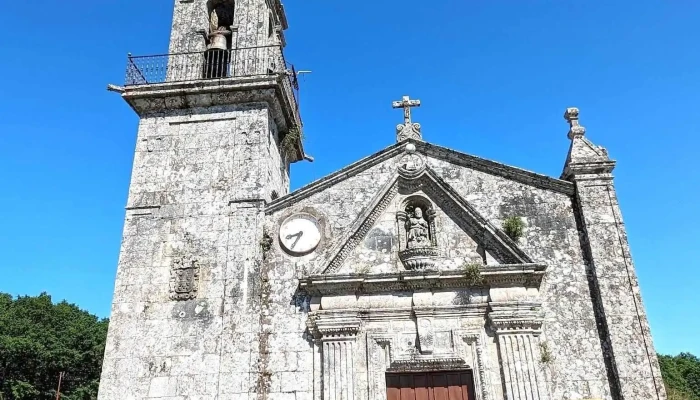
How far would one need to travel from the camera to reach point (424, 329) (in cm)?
957

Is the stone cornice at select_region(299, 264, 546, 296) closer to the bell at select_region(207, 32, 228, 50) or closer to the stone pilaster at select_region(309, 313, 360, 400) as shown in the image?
the stone pilaster at select_region(309, 313, 360, 400)

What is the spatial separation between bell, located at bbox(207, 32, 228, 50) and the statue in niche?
42 cm

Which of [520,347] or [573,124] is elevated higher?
[573,124]

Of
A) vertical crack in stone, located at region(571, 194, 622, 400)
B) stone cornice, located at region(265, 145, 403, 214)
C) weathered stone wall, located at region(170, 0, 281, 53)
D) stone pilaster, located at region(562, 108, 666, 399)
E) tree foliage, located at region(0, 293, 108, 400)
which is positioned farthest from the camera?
tree foliage, located at region(0, 293, 108, 400)

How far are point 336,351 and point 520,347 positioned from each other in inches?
121

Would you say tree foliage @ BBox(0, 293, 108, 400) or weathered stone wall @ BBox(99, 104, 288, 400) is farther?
tree foliage @ BBox(0, 293, 108, 400)

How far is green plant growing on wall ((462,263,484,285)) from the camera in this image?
9.72 metres

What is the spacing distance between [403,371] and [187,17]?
9241 millimetres

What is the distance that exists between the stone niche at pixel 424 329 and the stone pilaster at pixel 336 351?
0.02 m

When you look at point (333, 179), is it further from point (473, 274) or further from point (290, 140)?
point (473, 274)

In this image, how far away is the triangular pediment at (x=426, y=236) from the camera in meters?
10.1

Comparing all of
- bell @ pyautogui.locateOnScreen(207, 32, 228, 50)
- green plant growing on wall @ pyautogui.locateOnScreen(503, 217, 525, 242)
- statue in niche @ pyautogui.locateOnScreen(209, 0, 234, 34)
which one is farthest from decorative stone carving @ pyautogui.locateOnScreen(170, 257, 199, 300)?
statue in niche @ pyautogui.locateOnScreen(209, 0, 234, 34)

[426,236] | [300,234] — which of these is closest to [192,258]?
[300,234]

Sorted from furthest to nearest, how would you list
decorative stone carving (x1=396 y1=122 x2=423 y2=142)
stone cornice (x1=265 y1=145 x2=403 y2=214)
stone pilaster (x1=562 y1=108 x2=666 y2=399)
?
decorative stone carving (x1=396 y1=122 x2=423 y2=142)
stone cornice (x1=265 y1=145 x2=403 y2=214)
stone pilaster (x1=562 y1=108 x2=666 y2=399)
